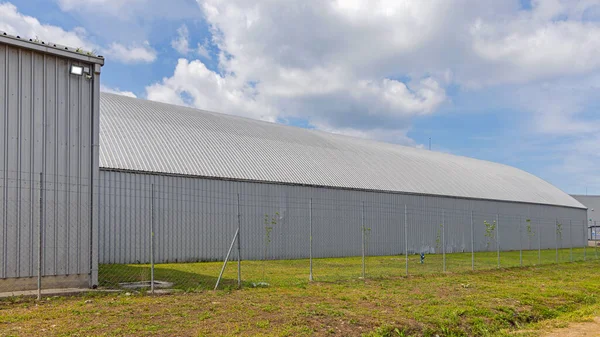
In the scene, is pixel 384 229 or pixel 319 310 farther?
pixel 384 229

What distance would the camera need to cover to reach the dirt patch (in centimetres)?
1102

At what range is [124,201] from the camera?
24.8m

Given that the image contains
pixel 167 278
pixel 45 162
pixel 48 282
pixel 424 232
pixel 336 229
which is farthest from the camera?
pixel 424 232

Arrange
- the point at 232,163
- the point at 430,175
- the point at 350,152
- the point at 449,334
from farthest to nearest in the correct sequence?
the point at 430,175 → the point at 350,152 → the point at 232,163 → the point at 449,334

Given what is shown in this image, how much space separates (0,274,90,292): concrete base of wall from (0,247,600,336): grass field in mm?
1260

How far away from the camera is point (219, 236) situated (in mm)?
28109

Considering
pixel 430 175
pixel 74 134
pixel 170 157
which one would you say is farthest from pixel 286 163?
pixel 74 134

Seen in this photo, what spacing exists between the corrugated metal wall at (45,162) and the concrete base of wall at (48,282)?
123 millimetres

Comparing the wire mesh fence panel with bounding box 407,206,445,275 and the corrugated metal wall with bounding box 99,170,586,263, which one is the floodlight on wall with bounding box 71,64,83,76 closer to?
the corrugated metal wall with bounding box 99,170,586,263

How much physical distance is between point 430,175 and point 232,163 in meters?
21.1

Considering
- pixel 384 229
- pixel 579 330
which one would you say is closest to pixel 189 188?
pixel 384 229

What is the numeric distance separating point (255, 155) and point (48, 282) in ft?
67.0

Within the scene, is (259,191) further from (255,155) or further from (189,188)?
(189,188)

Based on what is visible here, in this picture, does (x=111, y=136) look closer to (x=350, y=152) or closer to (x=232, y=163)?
(x=232, y=163)
